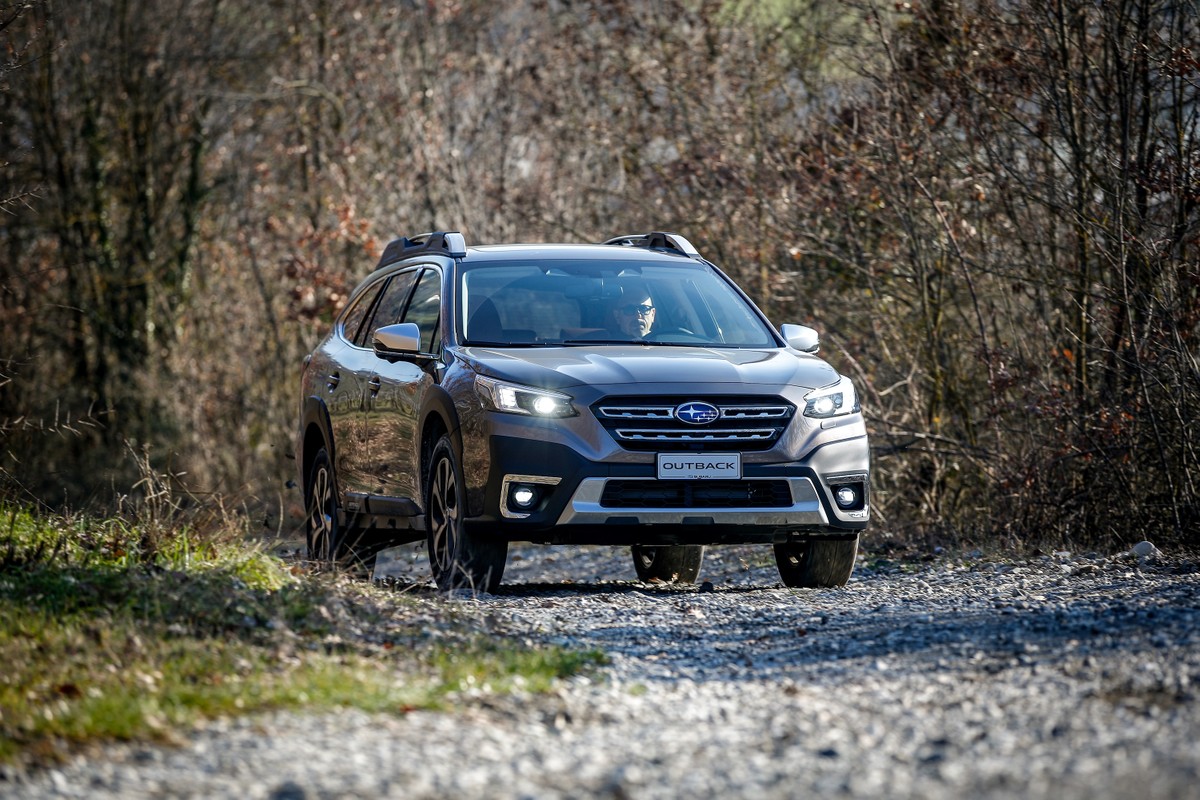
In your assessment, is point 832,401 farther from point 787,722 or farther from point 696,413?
point 787,722

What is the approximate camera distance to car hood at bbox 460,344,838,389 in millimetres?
9594

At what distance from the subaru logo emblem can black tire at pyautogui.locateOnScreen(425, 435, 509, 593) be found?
1178 mm

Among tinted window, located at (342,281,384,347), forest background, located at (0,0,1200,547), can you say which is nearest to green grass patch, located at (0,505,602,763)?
forest background, located at (0,0,1200,547)

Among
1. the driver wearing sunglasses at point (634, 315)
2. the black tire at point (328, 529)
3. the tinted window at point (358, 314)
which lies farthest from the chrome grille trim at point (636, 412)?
the tinted window at point (358, 314)

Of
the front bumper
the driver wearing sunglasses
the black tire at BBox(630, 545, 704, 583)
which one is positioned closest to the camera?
the front bumper

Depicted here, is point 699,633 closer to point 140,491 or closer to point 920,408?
point 920,408

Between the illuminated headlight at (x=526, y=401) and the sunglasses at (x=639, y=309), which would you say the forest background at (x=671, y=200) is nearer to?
the illuminated headlight at (x=526, y=401)

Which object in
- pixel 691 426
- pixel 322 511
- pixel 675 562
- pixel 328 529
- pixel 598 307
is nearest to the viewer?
pixel 691 426

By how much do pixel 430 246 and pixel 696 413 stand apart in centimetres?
283

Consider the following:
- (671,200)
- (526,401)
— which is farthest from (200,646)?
(671,200)

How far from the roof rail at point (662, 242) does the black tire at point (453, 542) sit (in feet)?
7.82

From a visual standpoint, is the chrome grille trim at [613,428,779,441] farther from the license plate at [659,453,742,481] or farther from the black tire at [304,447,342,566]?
the black tire at [304,447,342,566]

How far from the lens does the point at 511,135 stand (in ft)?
75.8

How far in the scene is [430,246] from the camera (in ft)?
38.2
